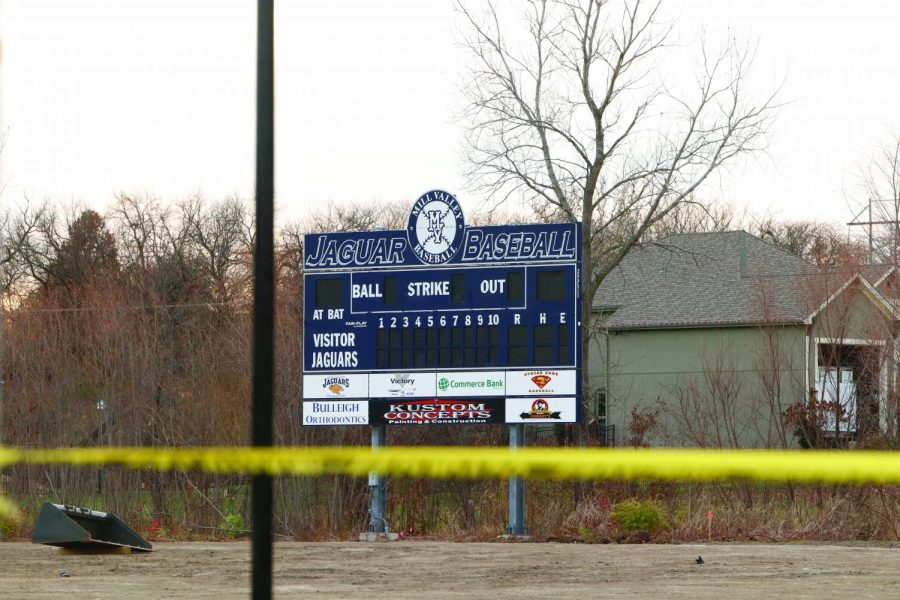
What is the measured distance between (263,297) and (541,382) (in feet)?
55.4

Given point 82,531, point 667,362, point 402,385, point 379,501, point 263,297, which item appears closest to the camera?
point 263,297

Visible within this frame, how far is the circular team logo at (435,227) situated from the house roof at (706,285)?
18.9 meters

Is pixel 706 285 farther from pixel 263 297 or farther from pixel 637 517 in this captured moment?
pixel 263 297

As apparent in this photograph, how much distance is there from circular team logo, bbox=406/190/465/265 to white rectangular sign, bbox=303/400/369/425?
105 inches

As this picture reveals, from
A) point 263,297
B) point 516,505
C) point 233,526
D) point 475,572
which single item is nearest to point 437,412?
point 516,505

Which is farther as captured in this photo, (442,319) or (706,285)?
(706,285)

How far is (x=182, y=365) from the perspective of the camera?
30453 millimetres

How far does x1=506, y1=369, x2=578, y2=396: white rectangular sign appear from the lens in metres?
Result: 20.3

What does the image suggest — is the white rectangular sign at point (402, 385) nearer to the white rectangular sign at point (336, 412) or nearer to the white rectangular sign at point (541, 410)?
the white rectangular sign at point (336, 412)

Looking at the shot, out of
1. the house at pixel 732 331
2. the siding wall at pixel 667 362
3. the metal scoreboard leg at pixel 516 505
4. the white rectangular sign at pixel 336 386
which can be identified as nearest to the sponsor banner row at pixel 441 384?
the white rectangular sign at pixel 336 386

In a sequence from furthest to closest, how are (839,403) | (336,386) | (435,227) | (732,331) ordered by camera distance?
(732,331), (839,403), (336,386), (435,227)

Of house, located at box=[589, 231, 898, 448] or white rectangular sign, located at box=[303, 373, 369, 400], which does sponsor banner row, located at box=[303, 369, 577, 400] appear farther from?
house, located at box=[589, 231, 898, 448]

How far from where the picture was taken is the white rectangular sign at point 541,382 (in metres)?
20.3

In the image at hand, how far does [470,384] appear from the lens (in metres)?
20.8
